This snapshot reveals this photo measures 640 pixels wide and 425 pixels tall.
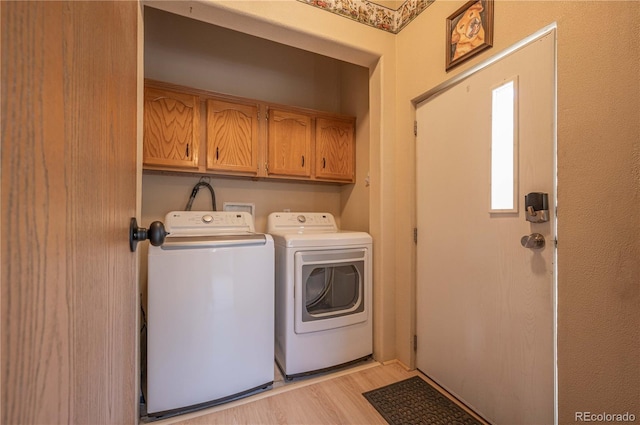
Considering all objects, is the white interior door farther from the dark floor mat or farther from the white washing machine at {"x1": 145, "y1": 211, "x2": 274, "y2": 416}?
the white washing machine at {"x1": 145, "y1": 211, "x2": 274, "y2": 416}

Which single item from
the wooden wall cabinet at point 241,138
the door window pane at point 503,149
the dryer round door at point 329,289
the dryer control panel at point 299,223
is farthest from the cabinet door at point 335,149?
the door window pane at point 503,149

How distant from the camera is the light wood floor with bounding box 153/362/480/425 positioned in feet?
4.52

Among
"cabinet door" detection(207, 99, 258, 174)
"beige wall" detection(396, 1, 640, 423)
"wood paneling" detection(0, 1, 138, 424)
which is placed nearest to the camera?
"wood paneling" detection(0, 1, 138, 424)

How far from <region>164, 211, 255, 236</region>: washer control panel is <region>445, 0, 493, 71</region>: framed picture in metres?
1.78

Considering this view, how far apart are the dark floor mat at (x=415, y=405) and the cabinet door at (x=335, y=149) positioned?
5.51 ft

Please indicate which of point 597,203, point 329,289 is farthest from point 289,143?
point 597,203

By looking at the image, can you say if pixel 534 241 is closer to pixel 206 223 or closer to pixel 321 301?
pixel 321 301

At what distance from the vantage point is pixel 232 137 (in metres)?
2.05

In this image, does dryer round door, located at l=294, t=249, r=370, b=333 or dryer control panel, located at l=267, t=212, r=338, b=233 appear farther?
dryer control panel, located at l=267, t=212, r=338, b=233

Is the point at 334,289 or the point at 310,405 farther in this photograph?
the point at 334,289

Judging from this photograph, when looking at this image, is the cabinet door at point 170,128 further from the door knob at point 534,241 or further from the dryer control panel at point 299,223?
the door knob at point 534,241

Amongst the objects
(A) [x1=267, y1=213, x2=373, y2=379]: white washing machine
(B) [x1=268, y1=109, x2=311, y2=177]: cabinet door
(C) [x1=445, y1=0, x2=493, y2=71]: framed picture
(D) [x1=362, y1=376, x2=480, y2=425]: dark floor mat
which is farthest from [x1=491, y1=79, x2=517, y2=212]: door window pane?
(B) [x1=268, y1=109, x2=311, y2=177]: cabinet door

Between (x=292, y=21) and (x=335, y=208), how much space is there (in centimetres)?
168

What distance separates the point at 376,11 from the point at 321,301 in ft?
7.22
